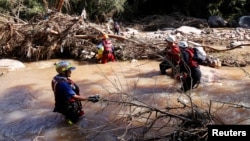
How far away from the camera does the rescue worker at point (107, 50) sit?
1155 cm

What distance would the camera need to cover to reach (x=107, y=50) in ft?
37.9

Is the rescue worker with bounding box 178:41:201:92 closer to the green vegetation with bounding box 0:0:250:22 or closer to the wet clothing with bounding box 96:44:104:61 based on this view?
the wet clothing with bounding box 96:44:104:61

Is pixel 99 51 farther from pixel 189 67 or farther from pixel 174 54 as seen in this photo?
pixel 189 67

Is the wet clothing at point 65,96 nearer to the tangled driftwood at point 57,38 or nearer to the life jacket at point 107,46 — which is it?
the life jacket at point 107,46

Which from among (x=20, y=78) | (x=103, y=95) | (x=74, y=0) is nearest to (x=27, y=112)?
(x=103, y=95)

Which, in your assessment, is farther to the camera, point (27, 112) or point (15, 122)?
point (27, 112)

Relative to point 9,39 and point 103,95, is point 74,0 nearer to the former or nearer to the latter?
point 9,39

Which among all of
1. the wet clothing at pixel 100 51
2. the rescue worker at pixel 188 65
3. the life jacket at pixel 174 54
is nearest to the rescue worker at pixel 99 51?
the wet clothing at pixel 100 51

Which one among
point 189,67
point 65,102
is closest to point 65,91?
point 65,102

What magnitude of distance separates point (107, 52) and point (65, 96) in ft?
17.7

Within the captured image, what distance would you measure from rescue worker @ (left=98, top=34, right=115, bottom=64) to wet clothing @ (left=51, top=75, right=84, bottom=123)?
5035 millimetres

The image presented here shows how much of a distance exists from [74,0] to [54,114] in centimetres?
1266

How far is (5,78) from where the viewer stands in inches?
421

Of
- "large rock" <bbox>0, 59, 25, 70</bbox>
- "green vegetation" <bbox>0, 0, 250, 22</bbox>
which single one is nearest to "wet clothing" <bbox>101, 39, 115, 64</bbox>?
"large rock" <bbox>0, 59, 25, 70</bbox>
